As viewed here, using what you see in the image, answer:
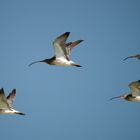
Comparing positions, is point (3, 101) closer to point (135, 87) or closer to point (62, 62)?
point (62, 62)

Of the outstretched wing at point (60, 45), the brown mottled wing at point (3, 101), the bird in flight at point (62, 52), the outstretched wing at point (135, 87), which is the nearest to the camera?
the brown mottled wing at point (3, 101)

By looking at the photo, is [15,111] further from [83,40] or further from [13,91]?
[83,40]

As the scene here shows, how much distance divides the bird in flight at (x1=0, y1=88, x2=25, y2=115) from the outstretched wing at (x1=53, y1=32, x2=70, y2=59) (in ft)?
10.5

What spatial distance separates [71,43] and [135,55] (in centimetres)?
361

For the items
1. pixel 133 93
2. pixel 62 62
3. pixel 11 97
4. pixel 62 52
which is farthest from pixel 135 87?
pixel 11 97

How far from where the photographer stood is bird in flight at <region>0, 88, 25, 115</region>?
92.4 feet

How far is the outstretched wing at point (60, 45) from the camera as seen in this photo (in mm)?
28562

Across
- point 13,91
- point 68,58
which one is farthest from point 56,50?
point 13,91

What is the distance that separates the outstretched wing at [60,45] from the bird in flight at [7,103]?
3.21 m

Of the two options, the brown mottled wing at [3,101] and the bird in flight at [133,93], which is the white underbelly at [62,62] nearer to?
the bird in flight at [133,93]

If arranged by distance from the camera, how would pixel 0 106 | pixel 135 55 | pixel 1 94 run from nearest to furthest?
pixel 1 94 < pixel 0 106 < pixel 135 55

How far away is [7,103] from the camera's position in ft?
94.8

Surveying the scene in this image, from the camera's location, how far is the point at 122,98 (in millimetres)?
32375

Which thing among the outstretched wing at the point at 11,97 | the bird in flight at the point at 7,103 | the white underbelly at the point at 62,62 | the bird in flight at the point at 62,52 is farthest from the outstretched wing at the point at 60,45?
the bird in flight at the point at 7,103
